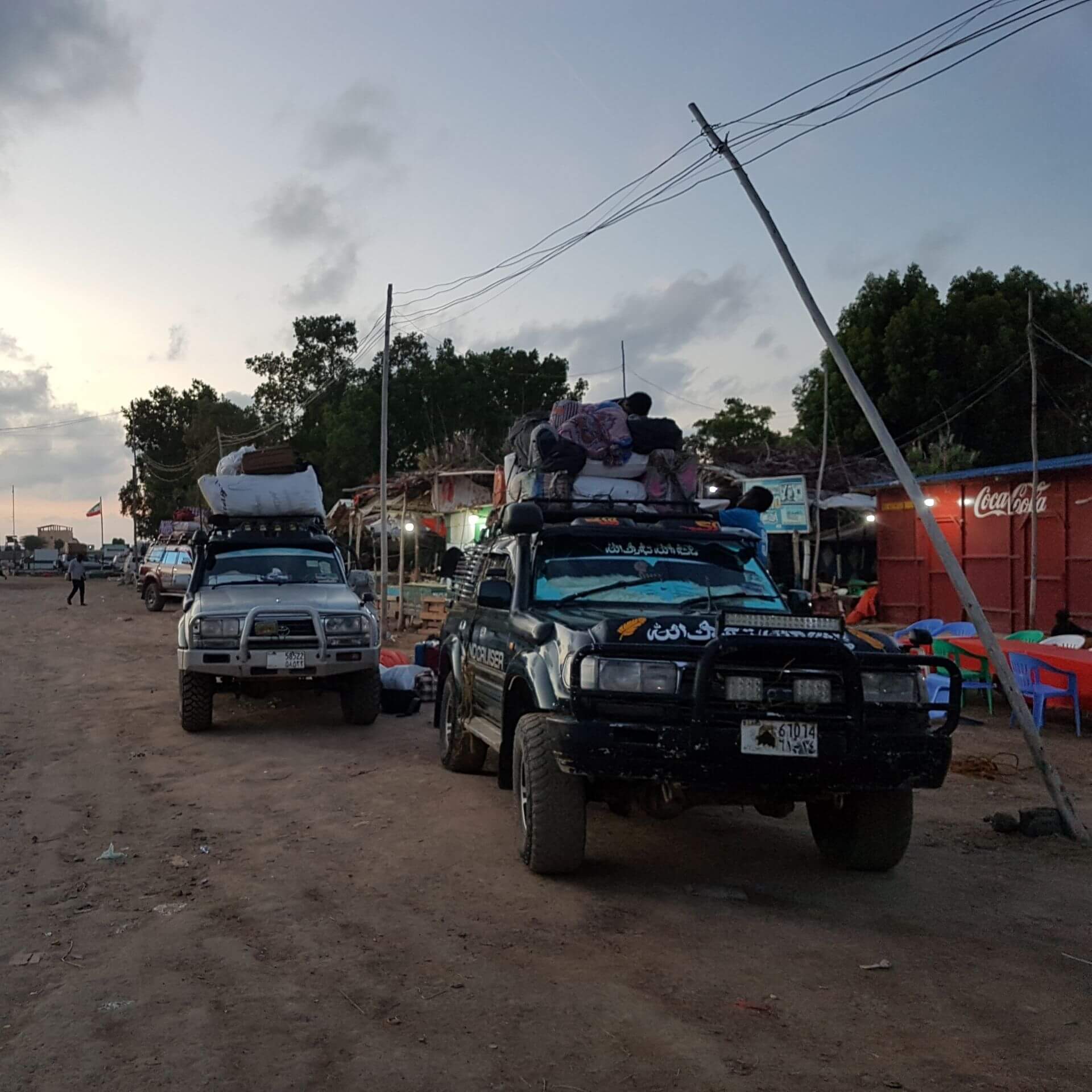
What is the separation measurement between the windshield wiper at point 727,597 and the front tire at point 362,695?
15.4 ft

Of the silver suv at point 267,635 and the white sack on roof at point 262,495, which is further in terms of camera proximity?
the white sack on roof at point 262,495

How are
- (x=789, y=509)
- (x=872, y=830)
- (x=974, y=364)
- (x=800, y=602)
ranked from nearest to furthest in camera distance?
(x=872, y=830), (x=800, y=602), (x=789, y=509), (x=974, y=364)

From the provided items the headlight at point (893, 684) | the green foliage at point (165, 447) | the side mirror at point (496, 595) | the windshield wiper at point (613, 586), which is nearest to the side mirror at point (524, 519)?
the side mirror at point (496, 595)

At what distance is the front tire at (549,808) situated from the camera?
5207mm

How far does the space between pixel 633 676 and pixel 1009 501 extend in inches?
613

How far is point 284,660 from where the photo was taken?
957 cm

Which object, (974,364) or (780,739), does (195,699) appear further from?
(974,364)

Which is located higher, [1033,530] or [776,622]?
[1033,530]

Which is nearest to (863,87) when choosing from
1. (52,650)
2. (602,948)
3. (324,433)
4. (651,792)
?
(651,792)

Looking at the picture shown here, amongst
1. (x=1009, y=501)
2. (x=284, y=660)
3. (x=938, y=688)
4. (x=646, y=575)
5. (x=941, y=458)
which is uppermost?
(x=941, y=458)

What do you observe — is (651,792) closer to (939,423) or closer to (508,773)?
(508,773)

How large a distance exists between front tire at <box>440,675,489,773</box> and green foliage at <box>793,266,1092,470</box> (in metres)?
24.5

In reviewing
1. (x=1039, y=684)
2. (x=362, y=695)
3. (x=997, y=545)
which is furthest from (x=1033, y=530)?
(x=362, y=695)

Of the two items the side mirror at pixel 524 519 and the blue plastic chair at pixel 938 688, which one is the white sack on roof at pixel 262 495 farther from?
the blue plastic chair at pixel 938 688
